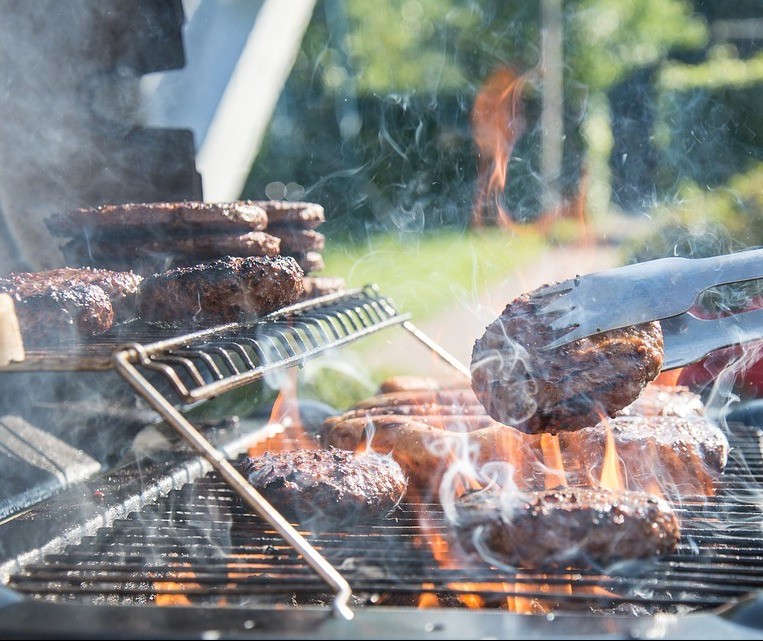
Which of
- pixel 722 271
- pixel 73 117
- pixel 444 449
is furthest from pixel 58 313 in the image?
pixel 722 271

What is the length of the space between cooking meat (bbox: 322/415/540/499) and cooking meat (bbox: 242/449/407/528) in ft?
0.73

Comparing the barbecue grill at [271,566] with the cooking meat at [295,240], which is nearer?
the barbecue grill at [271,566]

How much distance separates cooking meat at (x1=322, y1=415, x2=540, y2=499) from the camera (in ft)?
9.11

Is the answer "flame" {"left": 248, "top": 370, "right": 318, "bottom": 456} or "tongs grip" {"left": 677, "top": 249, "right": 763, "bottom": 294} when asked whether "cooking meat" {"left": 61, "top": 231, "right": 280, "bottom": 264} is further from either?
"tongs grip" {"left": 677, "top": 249, "right": 763, "bottom": 294}

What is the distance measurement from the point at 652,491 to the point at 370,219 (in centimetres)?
1436

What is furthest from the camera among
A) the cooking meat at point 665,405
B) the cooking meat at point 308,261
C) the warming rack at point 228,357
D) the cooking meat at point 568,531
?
the cooking meat at point 308,261

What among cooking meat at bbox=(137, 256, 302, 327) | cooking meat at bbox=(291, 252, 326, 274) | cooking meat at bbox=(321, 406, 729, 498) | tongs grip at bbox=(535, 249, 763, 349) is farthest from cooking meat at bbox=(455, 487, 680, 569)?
cooking meat at bbox=(291, 252, 326, 274)

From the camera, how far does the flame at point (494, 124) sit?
53.1 ft

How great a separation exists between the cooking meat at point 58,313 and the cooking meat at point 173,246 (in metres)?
0.74

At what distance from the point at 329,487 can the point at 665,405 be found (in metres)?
1.57

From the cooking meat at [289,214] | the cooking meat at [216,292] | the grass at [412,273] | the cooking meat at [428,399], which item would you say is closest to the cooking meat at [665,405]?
the cooking meat at [428,399]

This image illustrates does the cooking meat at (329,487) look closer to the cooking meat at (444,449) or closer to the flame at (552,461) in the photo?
the cooking meat at (444,449)

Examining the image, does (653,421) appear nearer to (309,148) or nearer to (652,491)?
(652,491)

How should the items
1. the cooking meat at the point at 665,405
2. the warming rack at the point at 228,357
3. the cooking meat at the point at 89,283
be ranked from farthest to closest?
1. the cooking meat at the point at 665,405
2. the cooking meat at the point at 89,283
3. the warming rack at the point at 228,357
